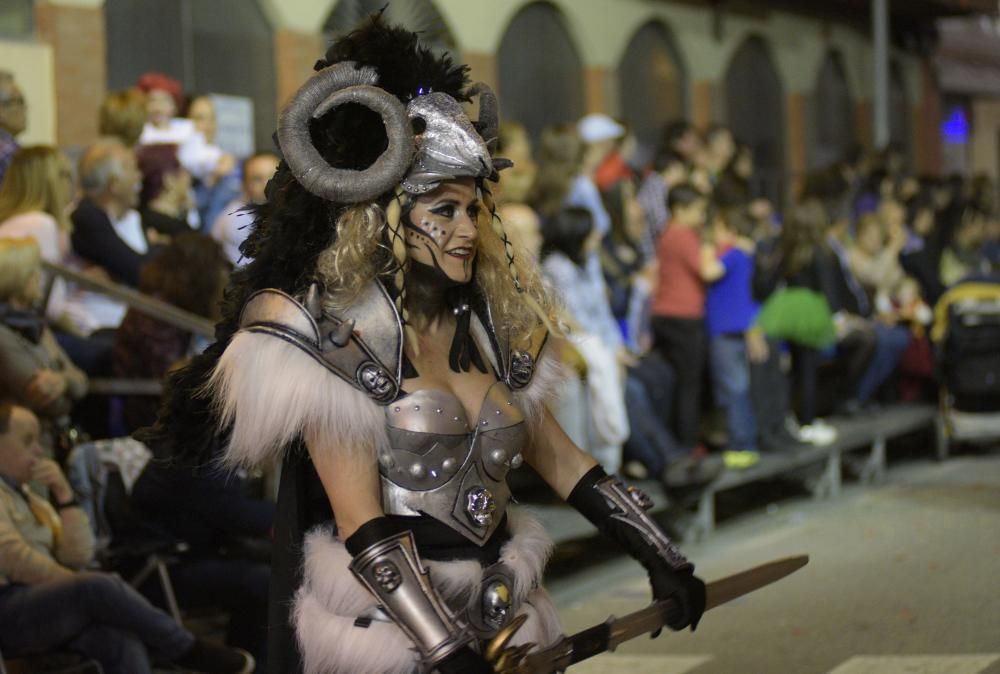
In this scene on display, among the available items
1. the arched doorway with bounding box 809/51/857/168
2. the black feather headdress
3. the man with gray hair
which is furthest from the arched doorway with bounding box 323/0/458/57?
the arched doorway with bounding box 809/51/857/168

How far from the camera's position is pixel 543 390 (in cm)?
398

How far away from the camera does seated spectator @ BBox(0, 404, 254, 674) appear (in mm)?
5316

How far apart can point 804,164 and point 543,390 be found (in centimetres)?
1872

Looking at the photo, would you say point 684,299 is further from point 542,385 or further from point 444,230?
point 444,230

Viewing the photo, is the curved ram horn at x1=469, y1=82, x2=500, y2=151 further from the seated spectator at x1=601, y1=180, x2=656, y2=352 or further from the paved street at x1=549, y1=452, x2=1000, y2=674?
the seated spectator at x1=601, y1=180, x2=656, y2=352

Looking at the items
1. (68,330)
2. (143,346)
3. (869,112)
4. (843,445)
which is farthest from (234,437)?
(869,112)

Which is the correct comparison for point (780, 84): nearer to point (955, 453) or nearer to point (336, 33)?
point (955, 453)

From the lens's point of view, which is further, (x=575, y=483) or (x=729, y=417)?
(x=729, y=417)

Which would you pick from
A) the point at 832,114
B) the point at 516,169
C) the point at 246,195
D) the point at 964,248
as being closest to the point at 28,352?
the point at 246,195

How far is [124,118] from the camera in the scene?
8367mm

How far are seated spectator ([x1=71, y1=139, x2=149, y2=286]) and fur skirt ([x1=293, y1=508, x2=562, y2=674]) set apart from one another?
415 centimetres

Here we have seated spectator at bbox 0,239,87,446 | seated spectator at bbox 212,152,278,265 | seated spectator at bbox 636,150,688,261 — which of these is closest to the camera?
seated spectator at bbox 0,239,87,446

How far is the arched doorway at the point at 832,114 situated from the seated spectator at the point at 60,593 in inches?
701

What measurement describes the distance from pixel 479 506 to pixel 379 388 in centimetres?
38
